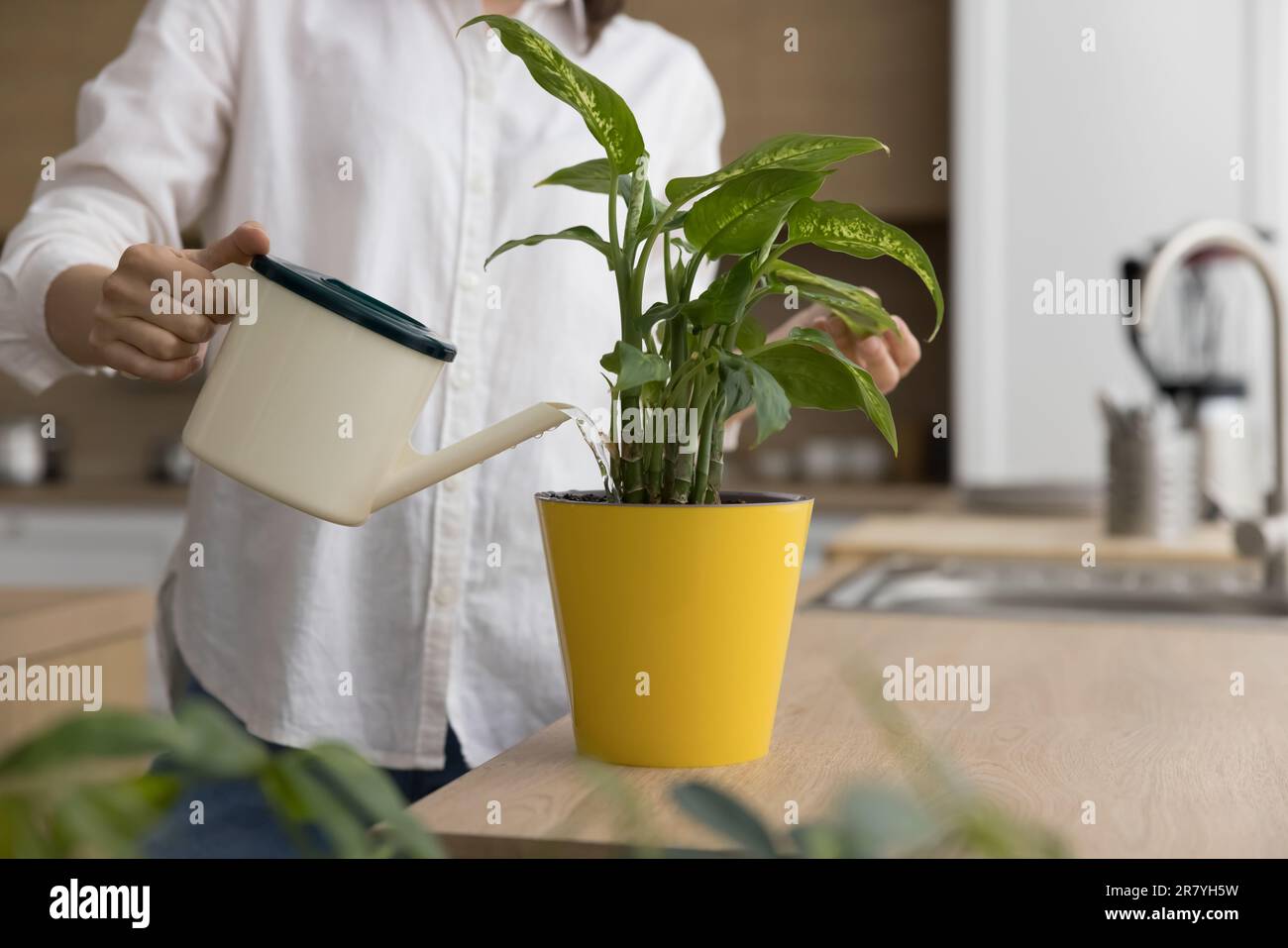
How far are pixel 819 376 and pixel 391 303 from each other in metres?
0.47

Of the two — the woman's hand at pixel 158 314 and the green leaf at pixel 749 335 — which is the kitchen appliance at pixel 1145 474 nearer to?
the green leaf at pixel 749 335

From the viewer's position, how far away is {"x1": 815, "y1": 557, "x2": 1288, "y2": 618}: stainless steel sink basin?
1.31 m

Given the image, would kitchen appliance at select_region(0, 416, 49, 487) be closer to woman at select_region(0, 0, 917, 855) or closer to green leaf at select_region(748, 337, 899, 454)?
woman at select_region(0, 0, 917, 855)

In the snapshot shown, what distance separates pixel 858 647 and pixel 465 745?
306 millimetres

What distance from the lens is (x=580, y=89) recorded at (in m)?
0.56

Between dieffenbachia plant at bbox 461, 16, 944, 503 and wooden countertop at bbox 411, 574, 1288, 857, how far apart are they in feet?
0.46

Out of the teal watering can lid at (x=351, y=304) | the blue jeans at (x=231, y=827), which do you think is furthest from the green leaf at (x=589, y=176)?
the blue jeans at (x=231, y=827)

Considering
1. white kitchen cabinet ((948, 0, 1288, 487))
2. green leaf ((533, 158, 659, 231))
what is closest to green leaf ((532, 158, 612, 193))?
green leaf ((533, 158, 659, 231))

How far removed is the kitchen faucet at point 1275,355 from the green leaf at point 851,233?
0.84 meters

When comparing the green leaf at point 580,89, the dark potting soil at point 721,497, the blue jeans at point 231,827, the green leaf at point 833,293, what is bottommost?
the blue jeans at point 231,827

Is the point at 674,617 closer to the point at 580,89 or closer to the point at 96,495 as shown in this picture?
the point at 580,89

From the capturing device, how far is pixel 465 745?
0.93 metres

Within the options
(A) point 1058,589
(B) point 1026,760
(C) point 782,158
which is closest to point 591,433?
(C) point 782,158

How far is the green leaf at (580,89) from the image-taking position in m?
0.55
